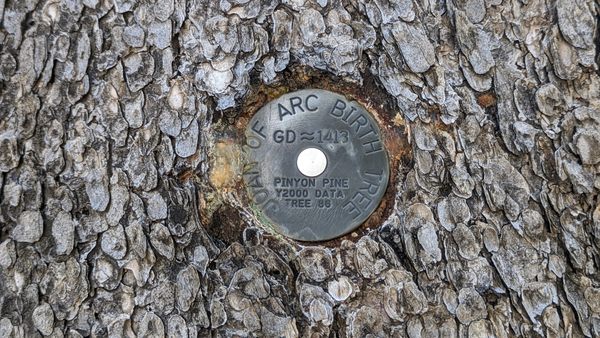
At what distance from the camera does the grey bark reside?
154cm

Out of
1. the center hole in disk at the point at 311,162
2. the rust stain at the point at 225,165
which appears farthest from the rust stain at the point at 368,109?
the center hole in disk at the point at 311,162

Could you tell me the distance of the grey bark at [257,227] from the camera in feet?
5.05

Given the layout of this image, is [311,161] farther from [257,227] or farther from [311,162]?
[257,227]

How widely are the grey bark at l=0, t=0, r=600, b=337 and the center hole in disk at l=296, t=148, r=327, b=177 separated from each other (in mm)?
162

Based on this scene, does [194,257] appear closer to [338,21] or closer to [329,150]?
[329,150]

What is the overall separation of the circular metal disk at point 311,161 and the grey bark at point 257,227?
0.06 meters

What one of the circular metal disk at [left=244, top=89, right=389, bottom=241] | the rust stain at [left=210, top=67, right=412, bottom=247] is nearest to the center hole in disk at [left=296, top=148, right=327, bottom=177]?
the circular metal disk at [left=244, top=89, right=389, bottom=241]

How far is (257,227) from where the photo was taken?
1.61 meters

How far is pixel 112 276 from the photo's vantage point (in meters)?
1.54

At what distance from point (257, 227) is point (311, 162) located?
0.60 feet

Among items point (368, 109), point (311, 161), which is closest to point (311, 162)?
point (311, 161)

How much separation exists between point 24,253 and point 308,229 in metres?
0.59

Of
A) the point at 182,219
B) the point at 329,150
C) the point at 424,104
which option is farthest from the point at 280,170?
the point at 424,104

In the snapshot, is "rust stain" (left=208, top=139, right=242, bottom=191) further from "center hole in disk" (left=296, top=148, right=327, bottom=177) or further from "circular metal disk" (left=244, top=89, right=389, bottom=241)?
"center hole in disk" (left=296, top=148, right=327, bottom=177)
